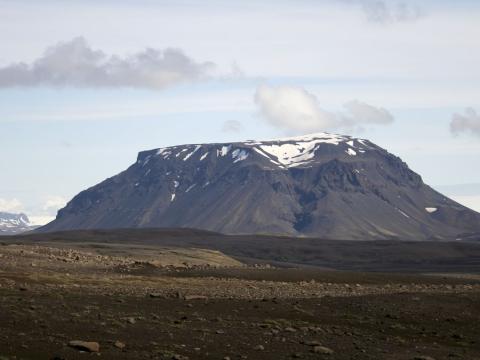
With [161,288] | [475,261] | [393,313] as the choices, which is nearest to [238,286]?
[161,288]

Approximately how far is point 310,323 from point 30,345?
Result: 10.5 m

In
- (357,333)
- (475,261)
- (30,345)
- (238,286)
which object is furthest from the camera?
(475,261)

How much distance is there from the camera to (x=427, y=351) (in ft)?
95.5

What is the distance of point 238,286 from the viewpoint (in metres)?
48.3

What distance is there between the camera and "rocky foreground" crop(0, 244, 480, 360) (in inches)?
1049

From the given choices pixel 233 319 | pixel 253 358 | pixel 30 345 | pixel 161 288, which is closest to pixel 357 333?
pixel 233 319

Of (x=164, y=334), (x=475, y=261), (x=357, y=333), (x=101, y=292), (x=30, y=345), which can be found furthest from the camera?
(x=475, y=261)

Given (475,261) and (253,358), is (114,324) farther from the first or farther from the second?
(475,261)

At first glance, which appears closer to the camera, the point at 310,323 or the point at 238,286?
the point at 310,323

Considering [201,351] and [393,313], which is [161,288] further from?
[201,351]

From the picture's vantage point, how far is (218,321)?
31703mm

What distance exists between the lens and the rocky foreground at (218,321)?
26.6 metres

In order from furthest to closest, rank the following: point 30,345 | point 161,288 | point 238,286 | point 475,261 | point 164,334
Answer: point 475,261 < point 238,286 < point 161,288 < point 164,334 < point 30,345

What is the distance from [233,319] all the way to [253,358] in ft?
21.4
